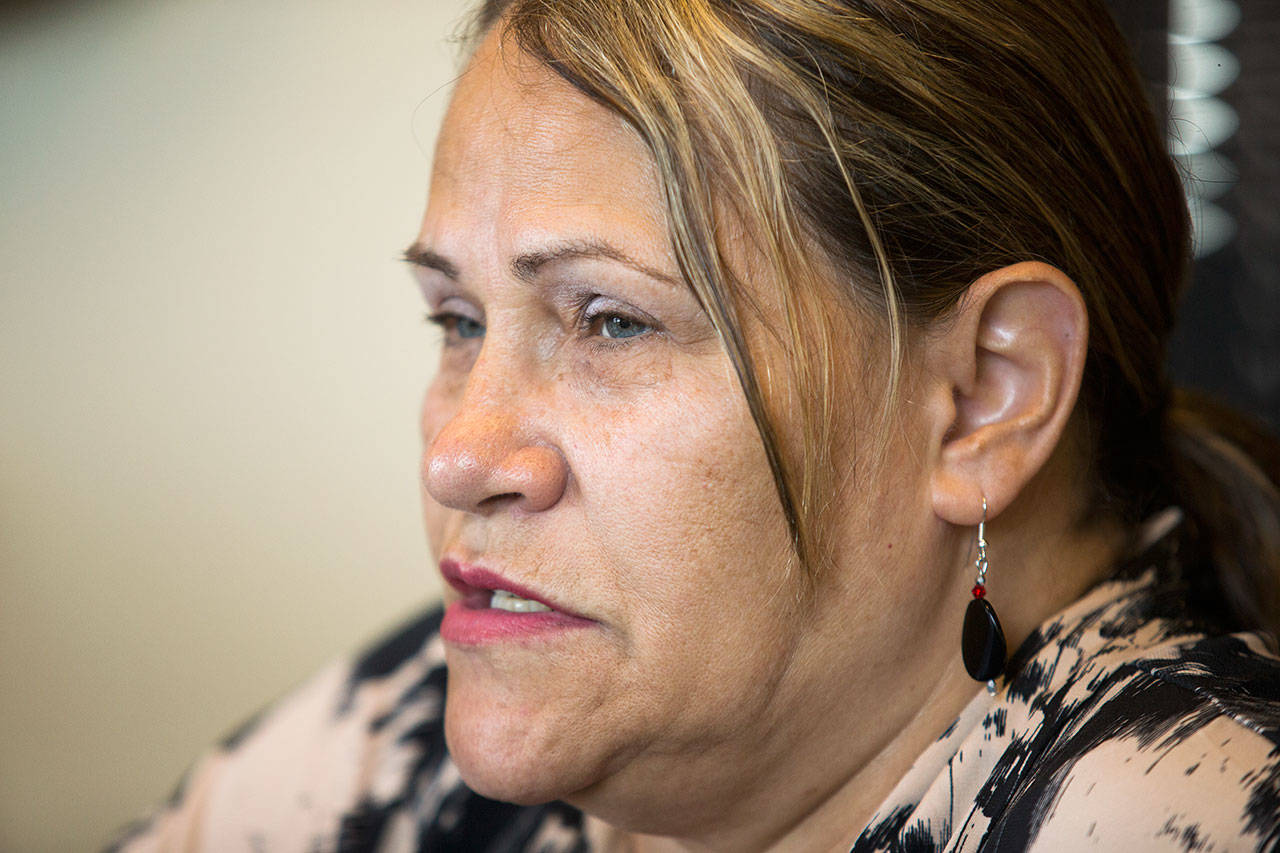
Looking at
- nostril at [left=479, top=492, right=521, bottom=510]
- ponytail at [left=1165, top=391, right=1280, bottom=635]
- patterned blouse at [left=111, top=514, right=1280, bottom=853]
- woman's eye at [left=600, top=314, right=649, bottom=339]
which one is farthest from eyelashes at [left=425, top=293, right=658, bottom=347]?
ponytail at [left=1165, top=391, right=1280, bottom=635]

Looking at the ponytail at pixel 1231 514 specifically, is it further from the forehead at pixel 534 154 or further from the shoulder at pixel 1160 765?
the forehead at pixel 534 154

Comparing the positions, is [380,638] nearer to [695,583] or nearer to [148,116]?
[695,583]

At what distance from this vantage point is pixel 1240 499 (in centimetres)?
118

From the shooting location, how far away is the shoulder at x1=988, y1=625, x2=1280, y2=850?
72 centimetres

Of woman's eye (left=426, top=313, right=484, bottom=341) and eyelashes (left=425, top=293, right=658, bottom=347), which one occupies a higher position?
woman's eye (left=426, top=313, right=484, bottom=341)

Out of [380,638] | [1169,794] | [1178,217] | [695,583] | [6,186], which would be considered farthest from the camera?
[6,186]

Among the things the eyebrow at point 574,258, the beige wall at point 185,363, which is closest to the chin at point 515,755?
the eyebrow at point 574,258

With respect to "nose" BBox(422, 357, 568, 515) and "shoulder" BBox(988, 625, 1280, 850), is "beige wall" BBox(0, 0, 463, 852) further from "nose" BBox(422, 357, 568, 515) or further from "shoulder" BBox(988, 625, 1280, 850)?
"shoulder" BBox(988, 625, 1280, 850)

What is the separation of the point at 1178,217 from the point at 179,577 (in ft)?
6.98

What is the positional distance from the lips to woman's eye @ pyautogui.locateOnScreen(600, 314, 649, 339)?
229mm

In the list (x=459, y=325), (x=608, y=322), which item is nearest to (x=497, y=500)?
(x=608, y=322)

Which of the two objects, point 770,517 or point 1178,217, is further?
point 1178,217

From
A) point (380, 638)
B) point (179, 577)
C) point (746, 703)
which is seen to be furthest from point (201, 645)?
point (746, 703)

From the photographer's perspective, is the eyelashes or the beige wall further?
the beige wall
